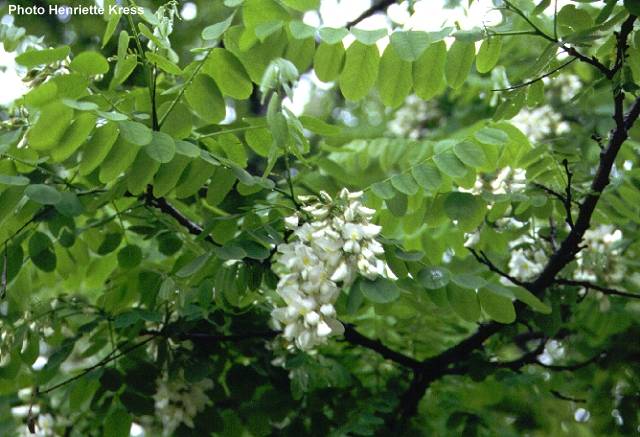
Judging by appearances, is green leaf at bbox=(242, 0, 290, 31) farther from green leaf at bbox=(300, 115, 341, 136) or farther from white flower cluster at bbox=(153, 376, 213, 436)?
white flower cluster at bbox=(153, 376, 213, 436)

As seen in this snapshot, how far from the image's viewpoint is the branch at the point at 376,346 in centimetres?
220

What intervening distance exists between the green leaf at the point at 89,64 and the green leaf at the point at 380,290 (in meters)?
0.69

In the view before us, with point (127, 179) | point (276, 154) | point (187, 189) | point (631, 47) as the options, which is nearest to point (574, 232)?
point (631, 47)

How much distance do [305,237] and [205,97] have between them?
45cm

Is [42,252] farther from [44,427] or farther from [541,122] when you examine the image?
[541,122]

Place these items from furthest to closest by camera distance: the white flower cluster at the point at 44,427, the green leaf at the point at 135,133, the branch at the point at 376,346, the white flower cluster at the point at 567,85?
the white flower cluster at the point at 567,85, the white flower cluster at the point at 44,427, the branch at the point at 376,346, the green leaf at the point at 135,133

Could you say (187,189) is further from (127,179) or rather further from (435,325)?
(435,325)

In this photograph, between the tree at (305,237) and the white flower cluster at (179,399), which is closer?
the tree at (305,237)

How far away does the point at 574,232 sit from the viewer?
80.0 inches

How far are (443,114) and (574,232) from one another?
13.3ft

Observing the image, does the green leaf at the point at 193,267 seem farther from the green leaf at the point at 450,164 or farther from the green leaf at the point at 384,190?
the green leaf at the point at 450,164

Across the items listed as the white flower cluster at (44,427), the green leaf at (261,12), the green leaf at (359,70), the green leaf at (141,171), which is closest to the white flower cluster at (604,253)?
the green leaf at (359,70)

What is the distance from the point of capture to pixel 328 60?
1.81m

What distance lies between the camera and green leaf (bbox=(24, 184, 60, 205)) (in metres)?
1.73
